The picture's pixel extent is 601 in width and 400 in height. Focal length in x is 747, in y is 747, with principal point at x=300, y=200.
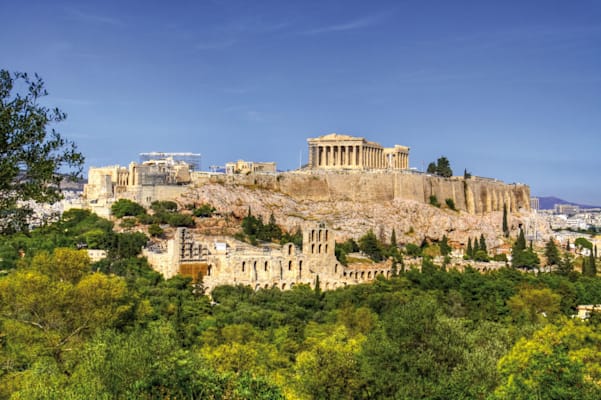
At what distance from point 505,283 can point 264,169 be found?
5241 cm

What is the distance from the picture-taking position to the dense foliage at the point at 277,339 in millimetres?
21312

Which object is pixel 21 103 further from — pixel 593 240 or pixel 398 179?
pixel 593 240

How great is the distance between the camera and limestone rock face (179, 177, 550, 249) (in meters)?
76.1

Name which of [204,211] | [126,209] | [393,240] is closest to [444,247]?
[393,240]

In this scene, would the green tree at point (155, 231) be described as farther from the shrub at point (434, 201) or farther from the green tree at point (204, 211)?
the shrub at point (434, 201)

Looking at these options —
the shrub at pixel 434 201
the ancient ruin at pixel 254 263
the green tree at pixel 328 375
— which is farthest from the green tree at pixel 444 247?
the green tree at pixel 328 375

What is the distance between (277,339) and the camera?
38.9 metres

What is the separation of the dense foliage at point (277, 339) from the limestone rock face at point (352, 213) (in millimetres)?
19584

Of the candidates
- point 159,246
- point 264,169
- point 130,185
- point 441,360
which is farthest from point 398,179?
point 441,360

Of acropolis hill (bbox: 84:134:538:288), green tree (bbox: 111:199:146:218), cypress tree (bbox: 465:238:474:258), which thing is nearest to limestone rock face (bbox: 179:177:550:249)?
acropolis hill (bbox: 84:134:538:288)

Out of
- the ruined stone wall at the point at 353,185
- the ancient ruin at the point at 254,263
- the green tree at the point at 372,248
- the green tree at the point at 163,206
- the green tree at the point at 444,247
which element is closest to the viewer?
the ancient ruin at the point at 254,263

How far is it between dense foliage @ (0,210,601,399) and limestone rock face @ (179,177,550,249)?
1958 cm

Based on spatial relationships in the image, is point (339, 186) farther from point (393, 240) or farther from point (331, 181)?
point (393, 240)

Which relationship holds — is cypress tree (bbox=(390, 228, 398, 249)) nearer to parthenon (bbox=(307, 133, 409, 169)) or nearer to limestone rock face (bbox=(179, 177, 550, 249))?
limestone rock face (bbox=(179, 177, 550, 249))
